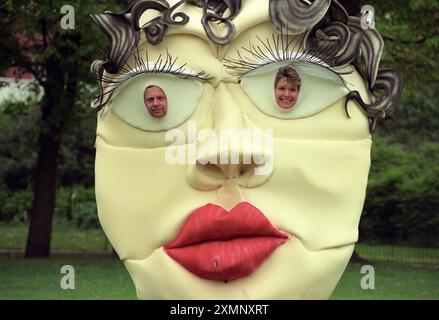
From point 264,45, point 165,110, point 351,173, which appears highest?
point 264,45

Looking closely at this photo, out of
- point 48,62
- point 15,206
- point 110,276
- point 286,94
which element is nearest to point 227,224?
point 286,94

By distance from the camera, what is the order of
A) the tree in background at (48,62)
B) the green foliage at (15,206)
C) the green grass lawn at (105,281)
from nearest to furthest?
the green grass lawn at (105,281) < the tree in background at (48,62) < the green foliage at (15,206)

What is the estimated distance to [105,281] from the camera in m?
13.6

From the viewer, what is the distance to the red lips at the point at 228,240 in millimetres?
4516

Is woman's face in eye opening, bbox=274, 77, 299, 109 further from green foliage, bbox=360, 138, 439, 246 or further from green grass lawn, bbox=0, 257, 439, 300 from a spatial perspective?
green foliage, bbox=360, 138, 439, 246

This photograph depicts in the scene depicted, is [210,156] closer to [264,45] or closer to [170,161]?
[170,161]

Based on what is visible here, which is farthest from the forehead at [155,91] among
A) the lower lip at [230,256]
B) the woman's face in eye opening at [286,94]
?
the lower lip at [230,256]

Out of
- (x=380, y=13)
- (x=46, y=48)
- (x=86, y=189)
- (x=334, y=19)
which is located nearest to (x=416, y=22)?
(x=380, y=13)

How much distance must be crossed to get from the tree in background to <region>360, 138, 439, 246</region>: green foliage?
6020mm

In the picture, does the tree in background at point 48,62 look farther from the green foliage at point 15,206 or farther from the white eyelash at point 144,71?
the white eyelash at point 144,71

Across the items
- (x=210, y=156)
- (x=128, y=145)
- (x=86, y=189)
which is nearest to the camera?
(x=210, y=156)

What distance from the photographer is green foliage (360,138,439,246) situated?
1744cm
